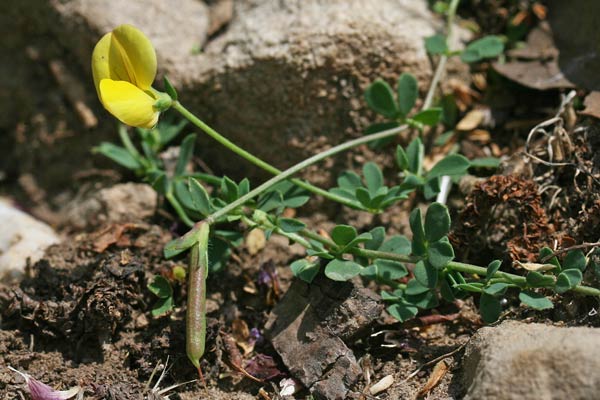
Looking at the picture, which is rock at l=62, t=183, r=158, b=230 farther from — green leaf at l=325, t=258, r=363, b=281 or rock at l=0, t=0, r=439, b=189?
green leaf at l=325, t=258, r=363, b=281

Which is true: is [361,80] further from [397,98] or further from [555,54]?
[555,54]

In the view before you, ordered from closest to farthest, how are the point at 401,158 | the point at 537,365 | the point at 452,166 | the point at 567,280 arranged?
the point at 537,365 < the point at 567,280 < the point at 452,166 < the point at 401,158

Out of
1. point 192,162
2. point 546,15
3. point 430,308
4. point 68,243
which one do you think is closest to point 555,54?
point 546,15

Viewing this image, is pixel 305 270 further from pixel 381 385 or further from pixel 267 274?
pixel 381 385

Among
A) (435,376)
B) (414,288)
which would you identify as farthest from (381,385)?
(414,288)

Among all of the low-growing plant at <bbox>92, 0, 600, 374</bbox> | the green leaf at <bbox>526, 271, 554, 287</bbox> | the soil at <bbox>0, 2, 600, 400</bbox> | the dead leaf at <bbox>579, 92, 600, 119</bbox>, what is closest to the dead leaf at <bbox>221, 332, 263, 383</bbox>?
the soil at <bbox>0, 2, 600, 400</bbox>
